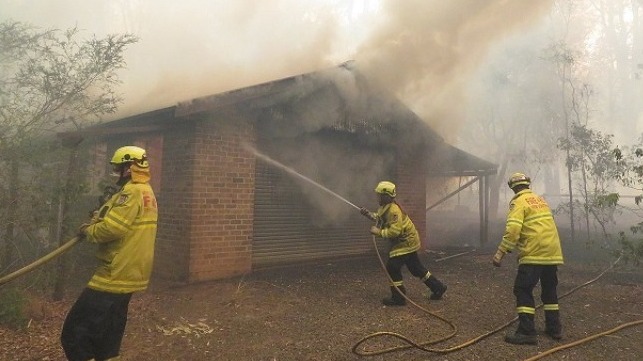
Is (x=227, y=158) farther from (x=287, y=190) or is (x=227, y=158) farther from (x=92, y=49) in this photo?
(x=92, y=49)

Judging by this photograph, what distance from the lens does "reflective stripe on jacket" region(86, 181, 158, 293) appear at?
277 cm

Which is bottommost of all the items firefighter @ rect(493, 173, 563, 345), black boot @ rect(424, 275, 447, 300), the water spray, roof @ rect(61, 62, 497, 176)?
black boot @ rect(424, 275, 447, 300)

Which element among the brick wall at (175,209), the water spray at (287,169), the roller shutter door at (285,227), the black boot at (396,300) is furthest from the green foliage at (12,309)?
the black boot at (396,300)

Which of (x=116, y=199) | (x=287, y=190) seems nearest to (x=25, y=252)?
(x=116, y=199)

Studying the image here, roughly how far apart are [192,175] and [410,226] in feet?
10.7

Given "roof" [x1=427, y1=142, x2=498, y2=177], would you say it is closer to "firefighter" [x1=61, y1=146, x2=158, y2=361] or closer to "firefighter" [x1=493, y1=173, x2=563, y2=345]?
"firefighter" [x1=493, y1=173, x2=563, y2=345]

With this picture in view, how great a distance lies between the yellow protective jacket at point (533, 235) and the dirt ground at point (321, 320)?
2.94 ft

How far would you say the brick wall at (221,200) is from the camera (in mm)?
6133

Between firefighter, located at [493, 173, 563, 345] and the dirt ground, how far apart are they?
0.20 meters

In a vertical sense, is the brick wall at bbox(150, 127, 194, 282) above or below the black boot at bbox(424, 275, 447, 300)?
above

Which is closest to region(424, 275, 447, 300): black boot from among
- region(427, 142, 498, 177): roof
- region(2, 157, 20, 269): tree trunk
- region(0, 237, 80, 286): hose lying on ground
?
region(0, 237, 80, 286): hose lying on ground

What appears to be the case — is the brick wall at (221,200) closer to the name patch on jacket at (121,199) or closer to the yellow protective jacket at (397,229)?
the yellow protective jacket at (397,229)

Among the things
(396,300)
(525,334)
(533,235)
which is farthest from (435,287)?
(533,235)

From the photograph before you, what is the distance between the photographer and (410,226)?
5.65 meters
